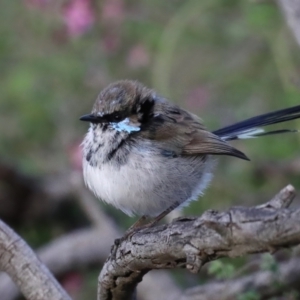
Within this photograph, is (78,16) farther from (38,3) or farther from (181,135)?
(181,135)

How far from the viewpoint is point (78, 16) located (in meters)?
6.37

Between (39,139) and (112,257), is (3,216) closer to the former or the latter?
(39,139)

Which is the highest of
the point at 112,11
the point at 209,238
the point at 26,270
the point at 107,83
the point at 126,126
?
the point at 112,11

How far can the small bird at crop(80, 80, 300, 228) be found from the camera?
3477 millimetres

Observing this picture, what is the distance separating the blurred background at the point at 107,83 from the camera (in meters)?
6.12

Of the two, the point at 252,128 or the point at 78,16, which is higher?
the point at 78,16

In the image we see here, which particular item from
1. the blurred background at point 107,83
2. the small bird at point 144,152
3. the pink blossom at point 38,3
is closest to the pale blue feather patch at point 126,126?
the small bird at point 144,152

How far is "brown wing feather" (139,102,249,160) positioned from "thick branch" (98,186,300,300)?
2.38 feet

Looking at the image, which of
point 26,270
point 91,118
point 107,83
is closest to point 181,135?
point 91,118

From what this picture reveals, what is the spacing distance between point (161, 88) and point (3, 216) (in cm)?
174

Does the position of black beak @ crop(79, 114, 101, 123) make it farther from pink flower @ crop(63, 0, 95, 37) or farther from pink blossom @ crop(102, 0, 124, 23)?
pink blossom @ crop(102, 0, 124, 23)

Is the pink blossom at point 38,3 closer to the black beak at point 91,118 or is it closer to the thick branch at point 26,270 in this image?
the black beak at point 91,118

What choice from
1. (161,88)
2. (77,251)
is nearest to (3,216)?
(77,251)

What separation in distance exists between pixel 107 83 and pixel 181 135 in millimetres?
3141
